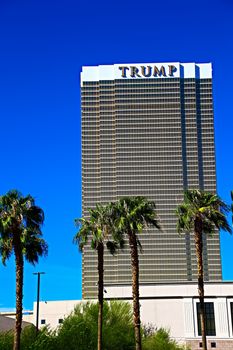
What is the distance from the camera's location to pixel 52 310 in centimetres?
13000

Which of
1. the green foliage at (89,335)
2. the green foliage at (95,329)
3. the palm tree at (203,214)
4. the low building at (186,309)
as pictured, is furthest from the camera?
the low building at (186,309)

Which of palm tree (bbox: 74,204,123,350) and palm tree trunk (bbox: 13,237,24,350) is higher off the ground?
palm tree (bbox: 74,204,123,350)

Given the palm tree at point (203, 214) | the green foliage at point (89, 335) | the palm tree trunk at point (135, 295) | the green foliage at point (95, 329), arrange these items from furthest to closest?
the green foliage at point (95, 329)
the green foliage at point (89, 335)
the palm tree at point (203, 214)
the palm tree trunk at point (135, 295)

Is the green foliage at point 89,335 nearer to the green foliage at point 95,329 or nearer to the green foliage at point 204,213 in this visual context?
the green foliage at point 95,329

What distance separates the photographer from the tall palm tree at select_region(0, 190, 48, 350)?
4784 centimetres

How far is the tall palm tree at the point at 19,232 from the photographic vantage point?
157ft

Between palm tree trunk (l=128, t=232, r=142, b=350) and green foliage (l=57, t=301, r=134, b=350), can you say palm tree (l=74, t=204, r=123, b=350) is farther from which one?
green foliage (l=57, t=301, r=134, b=350)

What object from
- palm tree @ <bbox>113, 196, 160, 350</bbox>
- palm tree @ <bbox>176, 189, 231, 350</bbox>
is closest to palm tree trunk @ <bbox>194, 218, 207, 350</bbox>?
palm tree @ <bbox>176, 189, 231, 350</bbox>

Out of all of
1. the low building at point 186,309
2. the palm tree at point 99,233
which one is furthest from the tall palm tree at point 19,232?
the low building at point 186,309

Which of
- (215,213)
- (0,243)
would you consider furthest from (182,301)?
(0,243)

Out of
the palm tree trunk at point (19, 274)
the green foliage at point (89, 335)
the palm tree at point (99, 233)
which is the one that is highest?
the palm tree at point (99, 233)

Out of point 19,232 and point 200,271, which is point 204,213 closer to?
point 200,271

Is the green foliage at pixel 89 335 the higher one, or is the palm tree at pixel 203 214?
the palm tree at pixel 203 214

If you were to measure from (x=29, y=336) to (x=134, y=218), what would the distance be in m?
15.1
